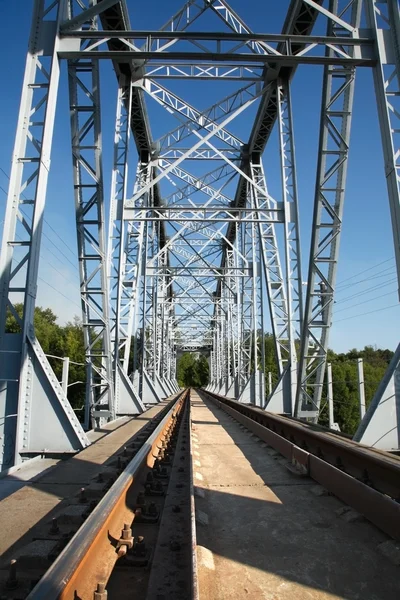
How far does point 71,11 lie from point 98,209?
11.5 feet

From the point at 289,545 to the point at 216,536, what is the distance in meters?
0.49

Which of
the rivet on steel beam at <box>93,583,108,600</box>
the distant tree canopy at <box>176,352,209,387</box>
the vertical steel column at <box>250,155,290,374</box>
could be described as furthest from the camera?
the distant tree canopy at <box>176,352,209,387</box>

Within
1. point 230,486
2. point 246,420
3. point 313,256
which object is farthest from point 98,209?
point 230,486

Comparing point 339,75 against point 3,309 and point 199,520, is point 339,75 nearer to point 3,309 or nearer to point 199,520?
point 3,309

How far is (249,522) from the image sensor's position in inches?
127

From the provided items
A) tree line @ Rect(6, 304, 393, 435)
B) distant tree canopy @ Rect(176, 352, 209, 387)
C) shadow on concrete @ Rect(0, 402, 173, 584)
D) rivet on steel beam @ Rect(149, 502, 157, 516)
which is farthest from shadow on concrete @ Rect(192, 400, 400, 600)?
distant tree canopy @ Rect(176, 352, 209, 387)

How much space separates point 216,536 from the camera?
116 inches

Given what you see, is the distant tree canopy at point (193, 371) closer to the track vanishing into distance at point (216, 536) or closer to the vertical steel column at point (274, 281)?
the vertical steel column at point (274, 281)

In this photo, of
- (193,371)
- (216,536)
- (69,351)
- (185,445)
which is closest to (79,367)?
(69,351)

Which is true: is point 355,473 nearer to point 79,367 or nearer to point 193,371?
point 79,367

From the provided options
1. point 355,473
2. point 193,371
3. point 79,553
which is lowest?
point 193,371

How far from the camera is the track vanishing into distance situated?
2.13m

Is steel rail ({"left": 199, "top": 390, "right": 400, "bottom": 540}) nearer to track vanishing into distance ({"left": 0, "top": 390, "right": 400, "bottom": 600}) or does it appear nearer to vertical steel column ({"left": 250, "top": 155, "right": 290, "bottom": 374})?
track vanishing into distance ({"left": 0, "top": 390, "right": 400, "bottom": 600})

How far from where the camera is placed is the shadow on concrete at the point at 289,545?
2.26 m
